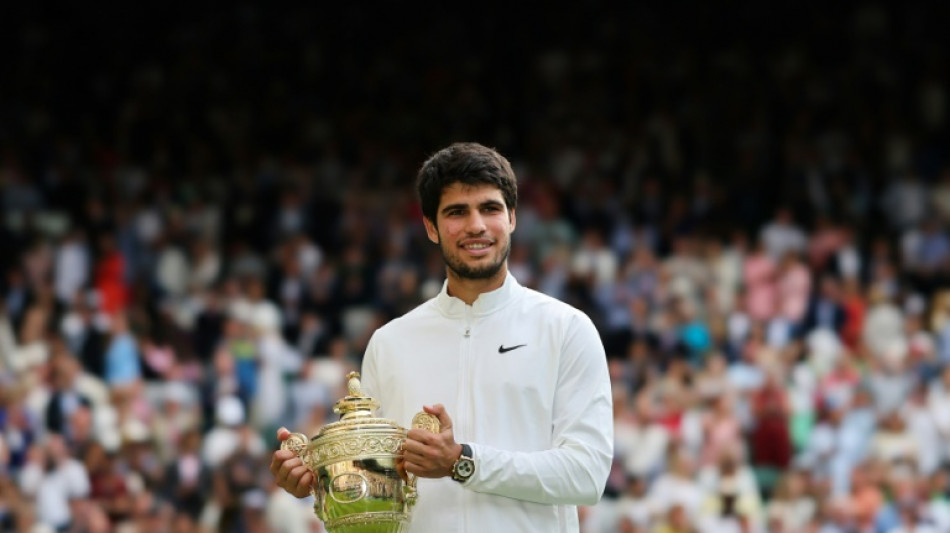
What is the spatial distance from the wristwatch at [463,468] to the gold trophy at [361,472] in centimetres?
11

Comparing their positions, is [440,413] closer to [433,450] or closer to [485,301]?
[433,450]

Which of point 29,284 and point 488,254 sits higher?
point 29,284

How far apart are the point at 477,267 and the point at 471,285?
14 centimetres

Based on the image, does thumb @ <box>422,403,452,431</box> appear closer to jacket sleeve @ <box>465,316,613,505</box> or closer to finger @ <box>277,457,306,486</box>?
jacket sleeve @ <box>465,316,613,505</box>

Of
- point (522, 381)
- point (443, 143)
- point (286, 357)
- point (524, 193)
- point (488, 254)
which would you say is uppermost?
point (443, 143)

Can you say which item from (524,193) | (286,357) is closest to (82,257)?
(286,357)

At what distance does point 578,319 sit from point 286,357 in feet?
35.5

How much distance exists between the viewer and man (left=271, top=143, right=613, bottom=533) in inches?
223

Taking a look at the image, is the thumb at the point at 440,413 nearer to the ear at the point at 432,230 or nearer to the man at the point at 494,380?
the man at the point at 494,380

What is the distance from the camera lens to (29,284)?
1702 cm

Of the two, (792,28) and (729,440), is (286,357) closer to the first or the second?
(729,440)

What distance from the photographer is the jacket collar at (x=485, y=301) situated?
5984 mm

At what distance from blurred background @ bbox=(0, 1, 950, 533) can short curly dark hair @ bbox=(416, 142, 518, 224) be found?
8536mm

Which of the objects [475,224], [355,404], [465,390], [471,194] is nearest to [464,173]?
[471,194]
